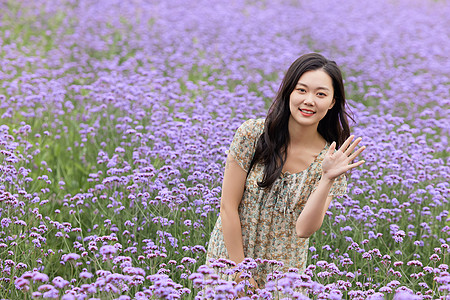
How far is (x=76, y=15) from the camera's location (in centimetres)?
1271

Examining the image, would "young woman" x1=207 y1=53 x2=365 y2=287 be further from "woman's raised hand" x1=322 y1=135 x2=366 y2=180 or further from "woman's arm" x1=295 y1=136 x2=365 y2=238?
"woman's raised hand" x1=322 y1=135 x2=366 y2=180

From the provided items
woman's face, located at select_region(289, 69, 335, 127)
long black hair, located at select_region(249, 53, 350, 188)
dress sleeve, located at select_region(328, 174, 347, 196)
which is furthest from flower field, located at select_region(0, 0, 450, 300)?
woman's face, located at select_region(289, 69, 335, 127)

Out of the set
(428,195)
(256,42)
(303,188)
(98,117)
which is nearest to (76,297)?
(303,188)

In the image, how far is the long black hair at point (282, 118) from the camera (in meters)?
3.39

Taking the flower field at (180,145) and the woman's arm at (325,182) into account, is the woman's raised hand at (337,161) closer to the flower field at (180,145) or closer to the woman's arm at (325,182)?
the woman's arm at (325,182)

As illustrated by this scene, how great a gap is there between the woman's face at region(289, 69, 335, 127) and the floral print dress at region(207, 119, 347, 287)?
278 millimetres

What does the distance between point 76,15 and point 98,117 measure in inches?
256

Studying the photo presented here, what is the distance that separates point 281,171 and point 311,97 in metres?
0.46

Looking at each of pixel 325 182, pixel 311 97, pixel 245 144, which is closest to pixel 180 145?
pixel 245 144

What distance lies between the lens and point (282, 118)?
348 cm

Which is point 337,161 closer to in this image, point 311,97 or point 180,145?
point 311,97

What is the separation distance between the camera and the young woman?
3367mm

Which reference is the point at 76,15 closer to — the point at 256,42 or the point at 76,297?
the point at 256,42

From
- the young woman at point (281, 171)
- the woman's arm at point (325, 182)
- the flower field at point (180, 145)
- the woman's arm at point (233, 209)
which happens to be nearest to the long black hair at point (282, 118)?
the young woman at point (281, 171)
